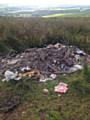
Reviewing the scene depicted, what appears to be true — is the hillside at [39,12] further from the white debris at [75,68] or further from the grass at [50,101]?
the grass at [50,101]

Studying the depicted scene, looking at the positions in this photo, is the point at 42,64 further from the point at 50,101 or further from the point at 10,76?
the point at 50,101

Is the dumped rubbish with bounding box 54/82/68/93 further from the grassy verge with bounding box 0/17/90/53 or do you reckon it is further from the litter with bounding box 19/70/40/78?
the grassy verge with bounding box 0/17/90/53

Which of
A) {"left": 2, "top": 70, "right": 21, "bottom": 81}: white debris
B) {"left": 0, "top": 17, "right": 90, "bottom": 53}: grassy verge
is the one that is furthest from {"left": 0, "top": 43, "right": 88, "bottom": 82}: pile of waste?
{"left": 0, "top": 17, "right": 90, "bottom": 53}: grassy verge

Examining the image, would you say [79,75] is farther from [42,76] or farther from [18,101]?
[18,101]

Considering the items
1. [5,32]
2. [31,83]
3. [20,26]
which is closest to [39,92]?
[31,83]

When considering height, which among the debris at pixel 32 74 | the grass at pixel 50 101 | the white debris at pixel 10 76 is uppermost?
the white debris at pixel 10 76

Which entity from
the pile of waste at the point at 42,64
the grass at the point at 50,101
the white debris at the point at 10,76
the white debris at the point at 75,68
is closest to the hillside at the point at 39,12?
the pile of waste at the point at 42,64

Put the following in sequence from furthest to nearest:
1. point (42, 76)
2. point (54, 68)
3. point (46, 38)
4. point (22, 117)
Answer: point (46, 38)
point (54, 68)
point (42, 76)
point (22, 117)
